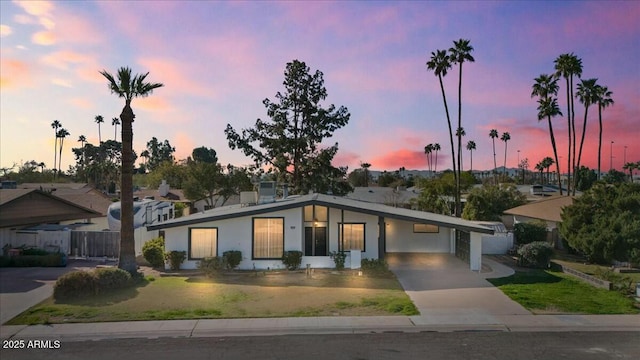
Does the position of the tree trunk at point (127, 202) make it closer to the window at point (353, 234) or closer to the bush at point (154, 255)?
the bush at point (154, 255)

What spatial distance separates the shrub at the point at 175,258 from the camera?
21828mm

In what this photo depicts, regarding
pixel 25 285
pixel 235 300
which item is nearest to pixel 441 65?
pixel 235 300

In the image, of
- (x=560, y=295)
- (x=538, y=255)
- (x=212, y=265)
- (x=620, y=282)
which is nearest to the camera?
(x=560, y=295)

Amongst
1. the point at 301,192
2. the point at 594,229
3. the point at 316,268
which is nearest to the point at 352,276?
the point at 316,268

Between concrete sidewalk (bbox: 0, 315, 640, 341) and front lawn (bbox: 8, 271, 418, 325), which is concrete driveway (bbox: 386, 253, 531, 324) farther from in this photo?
front lawn (bbox: 8, 271, 418, 325)

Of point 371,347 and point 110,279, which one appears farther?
point 110,279

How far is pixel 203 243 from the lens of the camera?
73.5 feet

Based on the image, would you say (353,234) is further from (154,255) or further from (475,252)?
(154,255)

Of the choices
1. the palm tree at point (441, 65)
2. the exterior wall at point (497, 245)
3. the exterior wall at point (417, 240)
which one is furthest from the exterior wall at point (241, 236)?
the palm tree at point (441, 65)

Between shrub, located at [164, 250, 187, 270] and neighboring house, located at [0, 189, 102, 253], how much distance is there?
Answer: 25.1 feet

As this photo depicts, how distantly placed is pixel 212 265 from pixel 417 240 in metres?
12.4

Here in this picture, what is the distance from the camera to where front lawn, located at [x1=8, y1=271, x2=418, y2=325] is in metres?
14.7

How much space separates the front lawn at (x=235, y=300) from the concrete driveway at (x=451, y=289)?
78 centimetres

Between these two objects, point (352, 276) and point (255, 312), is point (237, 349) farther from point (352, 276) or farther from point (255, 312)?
point (352, 276)
